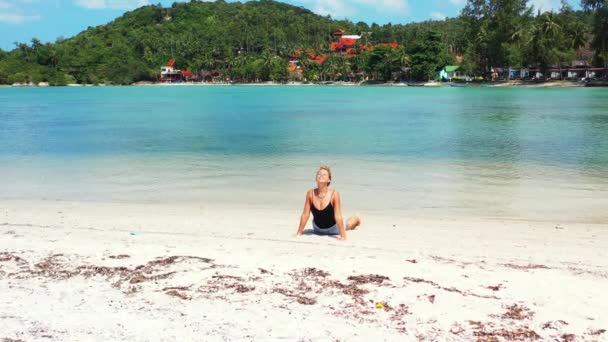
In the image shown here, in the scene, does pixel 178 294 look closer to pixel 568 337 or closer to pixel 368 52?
pixel 568 337

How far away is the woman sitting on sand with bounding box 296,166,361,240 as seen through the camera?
7.96 meters

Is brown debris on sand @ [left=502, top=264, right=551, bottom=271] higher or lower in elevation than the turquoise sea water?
higher

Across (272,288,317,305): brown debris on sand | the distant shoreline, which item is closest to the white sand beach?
(272,288,317,305): brown debris on sand

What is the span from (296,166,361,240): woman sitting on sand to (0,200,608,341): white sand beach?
24 cm

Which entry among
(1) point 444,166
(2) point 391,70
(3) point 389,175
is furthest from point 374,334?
(2) point 391,70

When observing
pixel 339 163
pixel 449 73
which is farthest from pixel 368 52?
pixel 339 163

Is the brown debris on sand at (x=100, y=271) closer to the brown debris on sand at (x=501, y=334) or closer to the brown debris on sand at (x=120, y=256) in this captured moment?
the brown debris on sand at (x=120, y=256)

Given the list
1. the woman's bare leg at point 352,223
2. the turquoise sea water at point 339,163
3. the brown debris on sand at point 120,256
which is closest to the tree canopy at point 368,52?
the turquoise sea water at point 339,163

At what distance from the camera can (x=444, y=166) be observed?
17625 millimetres

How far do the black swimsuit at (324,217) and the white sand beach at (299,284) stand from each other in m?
0.27

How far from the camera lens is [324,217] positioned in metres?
8.19

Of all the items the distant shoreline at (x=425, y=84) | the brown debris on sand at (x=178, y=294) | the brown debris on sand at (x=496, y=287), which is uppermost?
the distant shoreline at (x=425, y=84)

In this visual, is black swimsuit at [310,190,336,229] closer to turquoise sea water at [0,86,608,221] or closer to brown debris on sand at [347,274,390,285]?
brown debris on sand at [347,274,390,285]

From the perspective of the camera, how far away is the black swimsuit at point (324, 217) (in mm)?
8098
